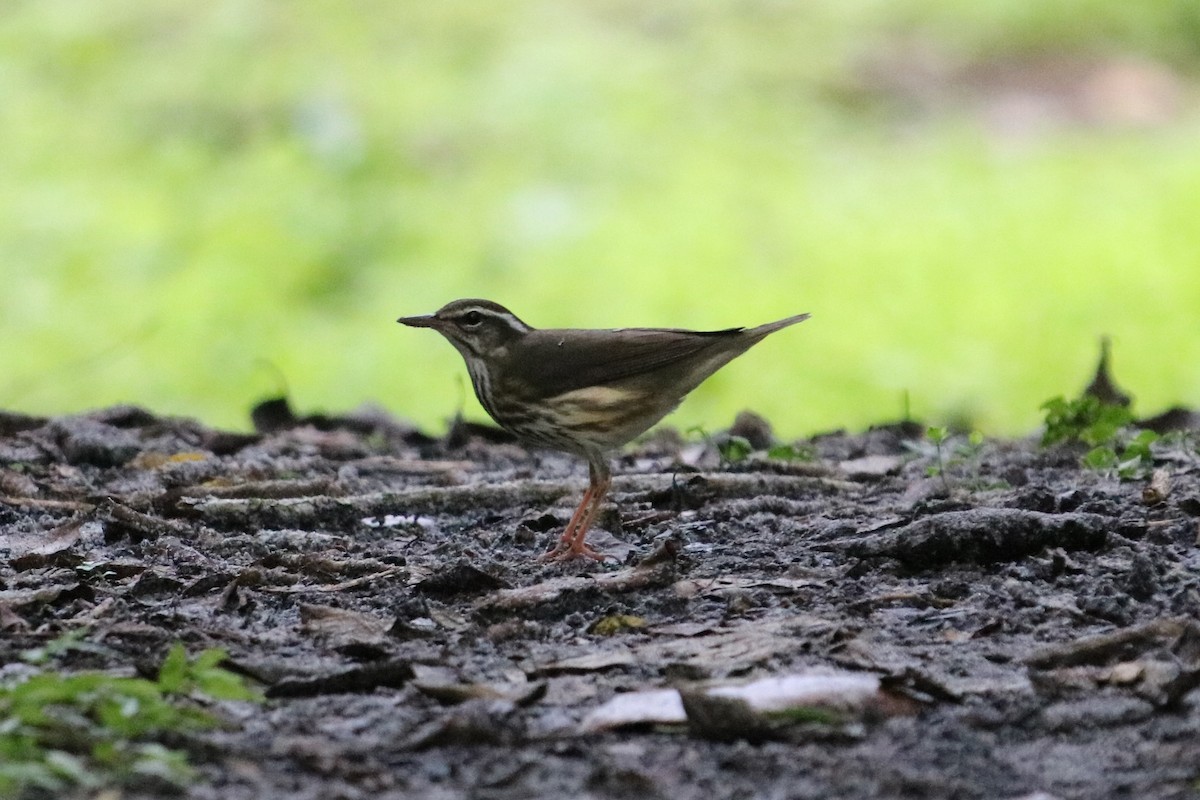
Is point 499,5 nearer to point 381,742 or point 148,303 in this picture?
point 148,303

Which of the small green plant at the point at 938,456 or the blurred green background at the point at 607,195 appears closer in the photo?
the small green plant at the point at 938,456

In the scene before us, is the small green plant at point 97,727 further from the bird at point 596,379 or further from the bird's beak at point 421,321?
the bird's beak at point 421,321

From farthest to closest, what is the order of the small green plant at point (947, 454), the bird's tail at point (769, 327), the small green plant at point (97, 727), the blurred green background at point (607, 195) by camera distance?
the blurred green background at point (607, 195), the bird's tail at point (769, 327), the small green plant at point (947, 454), the small green plant at point (97, 727)

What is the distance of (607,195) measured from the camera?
480 inches

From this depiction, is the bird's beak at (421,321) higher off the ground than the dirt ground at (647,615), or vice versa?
the bird's beak at (421,321)

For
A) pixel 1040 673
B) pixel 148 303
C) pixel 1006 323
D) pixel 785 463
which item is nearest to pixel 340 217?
pixel 148 303

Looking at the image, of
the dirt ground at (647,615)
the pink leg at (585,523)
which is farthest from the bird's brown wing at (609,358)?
the dirt ground at (647,615)

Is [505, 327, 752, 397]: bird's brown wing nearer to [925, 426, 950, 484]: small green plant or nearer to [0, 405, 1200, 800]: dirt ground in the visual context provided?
[0, 405, 1200, 800]: dirt ground

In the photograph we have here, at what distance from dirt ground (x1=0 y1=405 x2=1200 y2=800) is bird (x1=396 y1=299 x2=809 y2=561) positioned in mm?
252

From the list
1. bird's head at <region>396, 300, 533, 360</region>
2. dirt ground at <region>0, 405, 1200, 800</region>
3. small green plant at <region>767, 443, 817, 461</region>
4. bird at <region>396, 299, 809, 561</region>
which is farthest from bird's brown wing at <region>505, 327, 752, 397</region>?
small green plant at <region>767, 443, 817, 461</region>

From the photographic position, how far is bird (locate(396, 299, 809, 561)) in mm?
5422

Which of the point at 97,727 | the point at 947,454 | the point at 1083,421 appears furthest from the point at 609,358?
the point at 97,727

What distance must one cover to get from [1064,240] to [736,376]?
275cm

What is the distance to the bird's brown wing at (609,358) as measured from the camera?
17.9 feet
